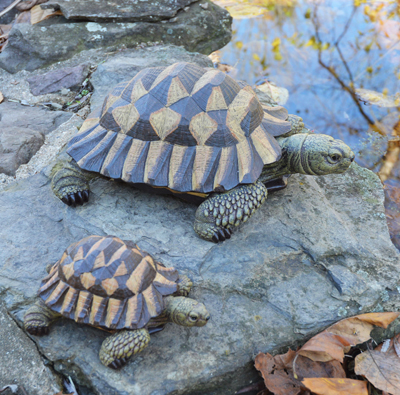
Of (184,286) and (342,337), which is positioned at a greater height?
(184,286)

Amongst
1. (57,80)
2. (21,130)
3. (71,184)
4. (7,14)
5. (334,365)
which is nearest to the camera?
(334,365)

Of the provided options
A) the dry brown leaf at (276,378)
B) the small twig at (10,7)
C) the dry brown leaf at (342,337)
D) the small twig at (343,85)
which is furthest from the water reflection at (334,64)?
the small twig at (10,7)

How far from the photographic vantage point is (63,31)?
4.80 metres

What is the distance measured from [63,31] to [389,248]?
4221 millimetres

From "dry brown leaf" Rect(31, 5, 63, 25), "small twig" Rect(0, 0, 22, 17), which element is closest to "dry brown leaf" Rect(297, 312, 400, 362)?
"dry brown leaf" Rect(31, 5, 63, 25)

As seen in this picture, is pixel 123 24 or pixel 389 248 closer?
pixel 389 248

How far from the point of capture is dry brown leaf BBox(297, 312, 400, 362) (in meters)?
2.47

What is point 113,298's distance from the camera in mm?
2248

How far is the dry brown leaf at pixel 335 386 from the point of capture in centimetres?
233

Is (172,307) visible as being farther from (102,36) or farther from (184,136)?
(102,36)

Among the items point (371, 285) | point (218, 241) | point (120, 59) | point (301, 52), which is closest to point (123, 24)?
point (120, 59)

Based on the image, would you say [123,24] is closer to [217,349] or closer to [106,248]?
[106,248]

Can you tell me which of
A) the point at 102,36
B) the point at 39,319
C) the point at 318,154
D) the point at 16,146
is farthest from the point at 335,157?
the point at 102,36

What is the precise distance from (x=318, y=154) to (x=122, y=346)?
1.90 m
